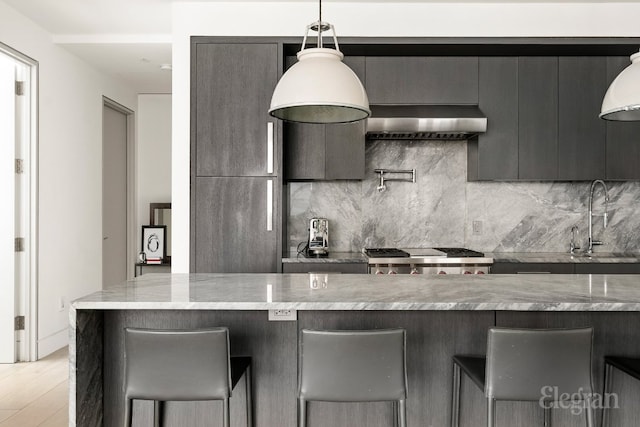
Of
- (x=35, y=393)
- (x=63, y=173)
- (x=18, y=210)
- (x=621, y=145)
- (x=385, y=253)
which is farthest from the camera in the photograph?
(x=63, y=173)

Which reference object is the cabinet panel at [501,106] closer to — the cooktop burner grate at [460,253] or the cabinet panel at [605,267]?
the cooktop burner grate at [460,253]

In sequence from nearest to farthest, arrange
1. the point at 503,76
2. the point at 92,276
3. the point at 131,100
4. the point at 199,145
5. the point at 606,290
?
the point at 606,290
the point at 199,145
the point at 503,76
the point at 92,276
the point at 131,100

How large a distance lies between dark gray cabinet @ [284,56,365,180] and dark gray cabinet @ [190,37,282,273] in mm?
245

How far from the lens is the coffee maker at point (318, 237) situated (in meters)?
4.15

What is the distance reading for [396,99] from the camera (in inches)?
161

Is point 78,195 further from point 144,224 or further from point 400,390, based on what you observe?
point 400,390

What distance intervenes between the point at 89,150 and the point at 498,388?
15.1 ft

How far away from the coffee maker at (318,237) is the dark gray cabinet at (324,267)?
27 cm

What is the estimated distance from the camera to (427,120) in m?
3.88

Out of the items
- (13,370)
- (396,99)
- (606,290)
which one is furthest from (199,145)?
(606,290)

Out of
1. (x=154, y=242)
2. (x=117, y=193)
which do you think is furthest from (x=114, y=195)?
(x=154, y=242)

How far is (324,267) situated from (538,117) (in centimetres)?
207

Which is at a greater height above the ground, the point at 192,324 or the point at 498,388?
the point at 192,324

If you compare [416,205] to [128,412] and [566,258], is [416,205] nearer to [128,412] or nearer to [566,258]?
[566,258]
